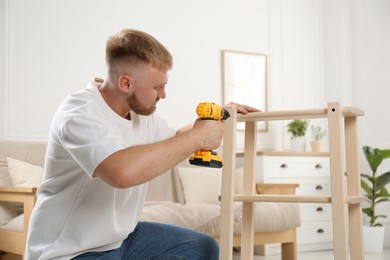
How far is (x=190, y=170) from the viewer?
4488 millimetres

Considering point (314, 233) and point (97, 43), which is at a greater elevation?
point (97, 43)

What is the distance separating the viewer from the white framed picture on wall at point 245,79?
5496 mm

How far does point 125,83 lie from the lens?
1935 millimetres

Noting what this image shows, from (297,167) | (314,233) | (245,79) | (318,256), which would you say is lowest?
(318,256)

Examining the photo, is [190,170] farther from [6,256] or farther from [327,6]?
[327,6]

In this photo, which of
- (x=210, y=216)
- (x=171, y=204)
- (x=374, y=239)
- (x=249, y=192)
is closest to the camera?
(x=249, y=192)

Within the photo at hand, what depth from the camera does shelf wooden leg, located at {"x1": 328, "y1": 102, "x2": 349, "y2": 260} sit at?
1.87m

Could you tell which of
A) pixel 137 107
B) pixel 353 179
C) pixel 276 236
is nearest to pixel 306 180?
pixel 276 236

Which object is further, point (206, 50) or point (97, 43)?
point (206, 50)

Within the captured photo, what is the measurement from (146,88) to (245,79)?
3734 mm

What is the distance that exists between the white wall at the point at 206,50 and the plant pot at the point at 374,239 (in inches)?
16.6

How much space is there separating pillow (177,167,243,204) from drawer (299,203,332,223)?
915 millimetres

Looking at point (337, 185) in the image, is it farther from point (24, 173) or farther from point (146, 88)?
point (24, 173)

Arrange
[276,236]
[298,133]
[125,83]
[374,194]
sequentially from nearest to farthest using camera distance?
[125,83]
[276,236]
[374,194]
[298,133]
